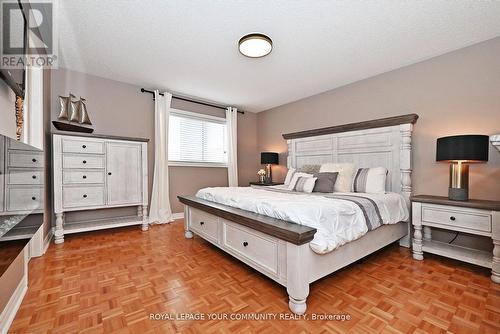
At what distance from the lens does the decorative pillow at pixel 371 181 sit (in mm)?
2717

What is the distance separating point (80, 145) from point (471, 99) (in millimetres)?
4744

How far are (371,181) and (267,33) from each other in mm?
2113

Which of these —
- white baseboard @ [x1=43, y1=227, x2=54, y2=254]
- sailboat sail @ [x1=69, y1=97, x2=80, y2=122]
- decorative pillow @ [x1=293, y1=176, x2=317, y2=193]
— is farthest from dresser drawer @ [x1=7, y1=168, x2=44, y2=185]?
decorative pillow @ [x1=293, y1=176, x2=317, y2=193]

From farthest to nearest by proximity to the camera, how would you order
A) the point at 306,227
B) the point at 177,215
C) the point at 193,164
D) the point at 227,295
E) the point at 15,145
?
the point at 193,164
the point at 177,215
the point at 227,295
the point at 306,227
the point at 15,145

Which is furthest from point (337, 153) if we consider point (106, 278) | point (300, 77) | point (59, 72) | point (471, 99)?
point (59, 72)

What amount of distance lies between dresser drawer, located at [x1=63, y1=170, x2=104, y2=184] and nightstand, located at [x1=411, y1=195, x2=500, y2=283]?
3956 mm

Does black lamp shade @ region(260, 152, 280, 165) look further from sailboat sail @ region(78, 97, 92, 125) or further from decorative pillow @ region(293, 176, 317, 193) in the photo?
sailboat sail @ region(78, 97, 92, 125)

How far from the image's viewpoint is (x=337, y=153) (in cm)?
348

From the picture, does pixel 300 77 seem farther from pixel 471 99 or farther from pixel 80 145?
pixel 80 145

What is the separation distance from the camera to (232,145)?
188 inches

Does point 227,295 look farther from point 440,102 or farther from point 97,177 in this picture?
point 440,102

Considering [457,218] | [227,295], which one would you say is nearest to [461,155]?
[457,218]

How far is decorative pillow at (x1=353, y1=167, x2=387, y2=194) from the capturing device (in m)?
A: 2.72

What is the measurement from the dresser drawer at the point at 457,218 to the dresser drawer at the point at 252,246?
181cm
